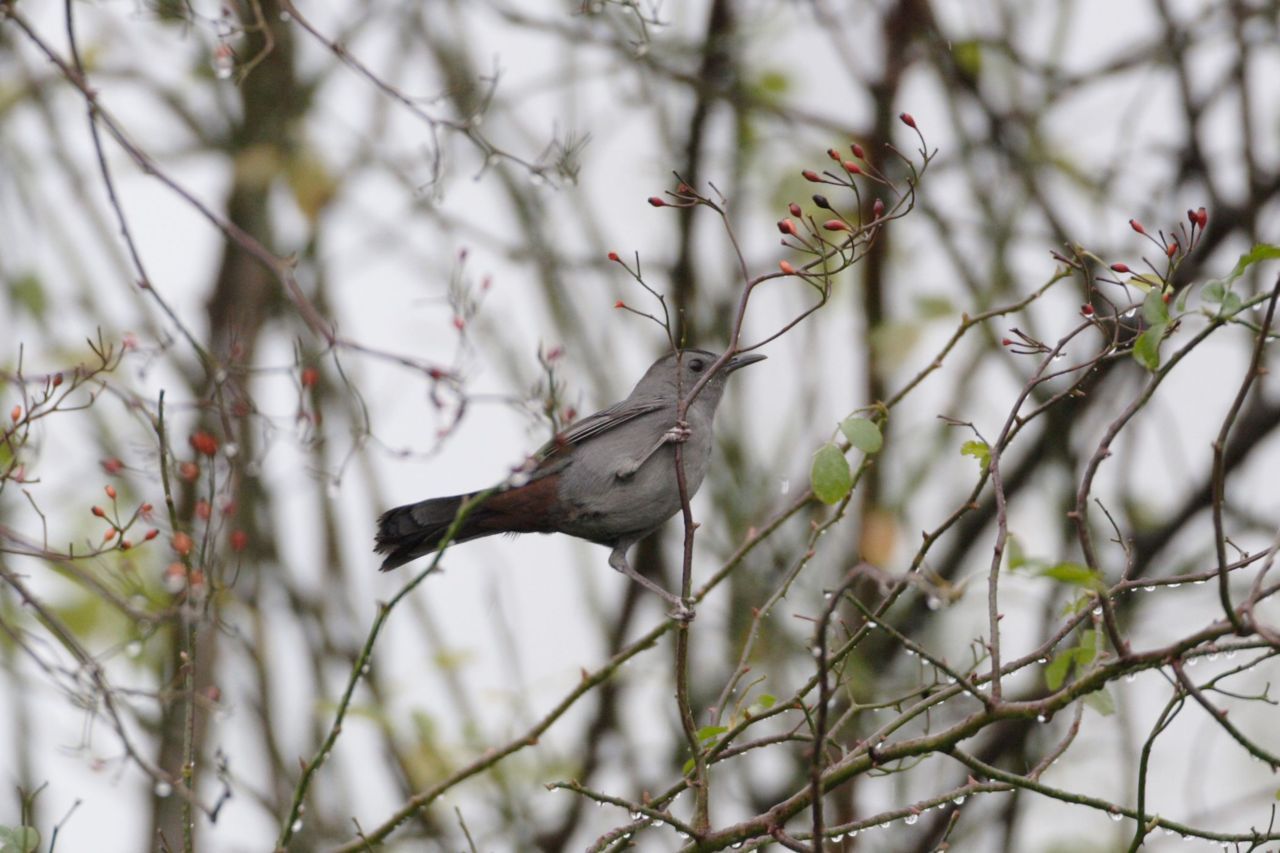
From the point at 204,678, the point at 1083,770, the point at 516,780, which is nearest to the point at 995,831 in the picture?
the point at 1083,770

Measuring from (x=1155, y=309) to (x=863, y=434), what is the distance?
0.57 m

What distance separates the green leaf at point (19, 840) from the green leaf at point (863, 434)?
1.75 metres

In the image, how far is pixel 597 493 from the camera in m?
4.77

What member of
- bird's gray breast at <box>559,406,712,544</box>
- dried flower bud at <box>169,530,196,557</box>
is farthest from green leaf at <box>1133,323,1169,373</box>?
bird's gray breast at <box>559,406,712,544</box>

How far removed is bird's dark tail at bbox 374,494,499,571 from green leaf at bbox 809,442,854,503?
176 centimetres

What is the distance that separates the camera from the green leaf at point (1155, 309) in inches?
102

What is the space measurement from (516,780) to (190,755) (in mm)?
3985

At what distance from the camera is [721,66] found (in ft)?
24.6

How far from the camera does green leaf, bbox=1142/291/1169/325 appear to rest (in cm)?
260

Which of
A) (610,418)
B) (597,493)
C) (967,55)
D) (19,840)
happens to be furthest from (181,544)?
(967,55)

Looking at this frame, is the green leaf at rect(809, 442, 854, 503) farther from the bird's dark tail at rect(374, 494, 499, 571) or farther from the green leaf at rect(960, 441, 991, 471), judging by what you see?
the bird's dark tail at rect(374, 494, 499, 571)

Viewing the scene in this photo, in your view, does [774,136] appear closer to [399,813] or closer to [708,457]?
[708,457]

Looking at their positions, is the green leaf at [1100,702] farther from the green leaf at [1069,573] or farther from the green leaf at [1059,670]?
the green leaf at [1069,573]

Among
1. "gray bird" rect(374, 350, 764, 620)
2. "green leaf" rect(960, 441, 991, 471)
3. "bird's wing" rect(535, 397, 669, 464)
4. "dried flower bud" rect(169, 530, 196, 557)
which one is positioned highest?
"bird's wing" rect(535, 397, 669, 464)
